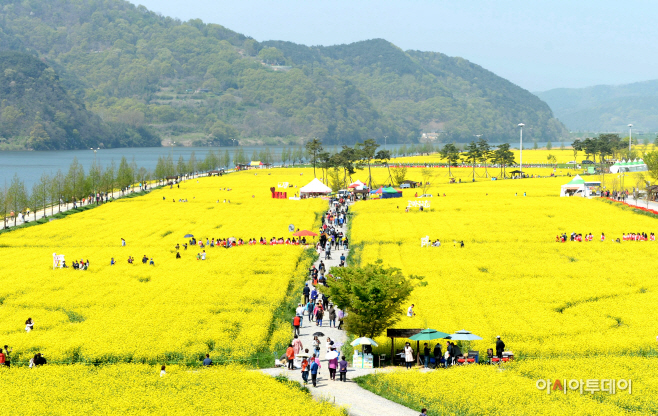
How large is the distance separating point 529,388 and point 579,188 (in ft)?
238

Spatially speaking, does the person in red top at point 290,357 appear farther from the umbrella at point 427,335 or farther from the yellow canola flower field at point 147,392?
the umbrella at point 427,335

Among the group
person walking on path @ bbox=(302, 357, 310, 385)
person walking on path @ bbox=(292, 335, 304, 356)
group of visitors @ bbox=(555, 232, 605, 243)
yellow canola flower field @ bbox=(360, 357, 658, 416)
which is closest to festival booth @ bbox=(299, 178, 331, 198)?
group of visitors @ bbox=(555, 232, 605, 243)

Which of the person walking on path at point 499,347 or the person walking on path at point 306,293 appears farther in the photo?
the person walking on path at point 306,293

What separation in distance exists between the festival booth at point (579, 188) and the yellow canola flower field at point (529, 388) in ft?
219

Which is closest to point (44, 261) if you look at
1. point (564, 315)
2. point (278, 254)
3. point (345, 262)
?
point (278, 254)

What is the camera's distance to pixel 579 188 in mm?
87812

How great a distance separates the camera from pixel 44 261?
47.9m

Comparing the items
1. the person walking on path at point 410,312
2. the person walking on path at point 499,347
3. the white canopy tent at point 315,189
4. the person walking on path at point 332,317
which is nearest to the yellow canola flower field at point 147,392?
the person walking on path at point 332,317

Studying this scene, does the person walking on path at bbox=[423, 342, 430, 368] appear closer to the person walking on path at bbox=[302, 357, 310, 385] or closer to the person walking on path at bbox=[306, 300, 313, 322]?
the person walking on path at bbox=[302, 357, 310, 385]

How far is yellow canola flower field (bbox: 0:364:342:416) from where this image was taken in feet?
67.2

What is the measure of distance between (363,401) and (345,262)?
2370 centimetres

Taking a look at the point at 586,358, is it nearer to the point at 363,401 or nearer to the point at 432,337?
the point at 432,337

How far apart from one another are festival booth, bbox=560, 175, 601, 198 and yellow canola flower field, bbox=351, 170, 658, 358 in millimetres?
6587

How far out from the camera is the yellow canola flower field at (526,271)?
2873 centimetres
